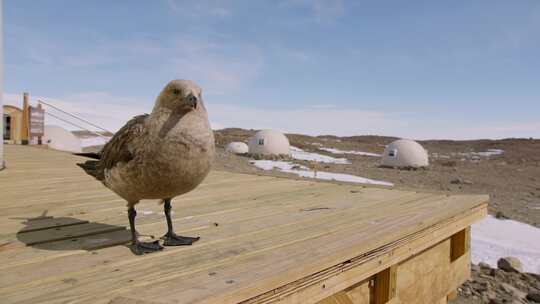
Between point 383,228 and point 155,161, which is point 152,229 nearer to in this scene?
point 155,161

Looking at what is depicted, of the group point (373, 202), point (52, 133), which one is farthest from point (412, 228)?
point (52, 133)

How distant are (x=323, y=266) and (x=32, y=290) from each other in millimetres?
1559

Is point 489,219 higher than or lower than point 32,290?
lower

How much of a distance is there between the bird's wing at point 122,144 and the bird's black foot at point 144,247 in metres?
0.56

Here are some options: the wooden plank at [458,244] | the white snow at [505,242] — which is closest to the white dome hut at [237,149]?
the white snow at [505,242]

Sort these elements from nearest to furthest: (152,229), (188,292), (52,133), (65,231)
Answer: (188,292) < (65,231) < (152,229) < (52,133)

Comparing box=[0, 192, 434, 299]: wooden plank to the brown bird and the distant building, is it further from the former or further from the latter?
the distant building

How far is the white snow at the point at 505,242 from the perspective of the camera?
8.24 metres

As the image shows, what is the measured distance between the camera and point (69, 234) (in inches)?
119

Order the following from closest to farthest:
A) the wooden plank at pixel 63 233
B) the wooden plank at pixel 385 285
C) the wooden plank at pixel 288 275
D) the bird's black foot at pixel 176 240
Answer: the wooden plank at pixel 288 275
the bird's black foot at pixel 176 240
the wooden plank at pixel 63 233
the wooden plank at pixel 385 285

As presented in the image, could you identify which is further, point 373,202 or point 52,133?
point 52,133

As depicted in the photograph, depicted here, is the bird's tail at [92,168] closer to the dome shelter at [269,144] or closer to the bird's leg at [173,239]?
the bird's leg at [173,239]

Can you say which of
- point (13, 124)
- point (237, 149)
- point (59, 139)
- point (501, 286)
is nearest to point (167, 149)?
point (501, 286)

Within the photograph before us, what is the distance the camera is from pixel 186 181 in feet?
8.13
